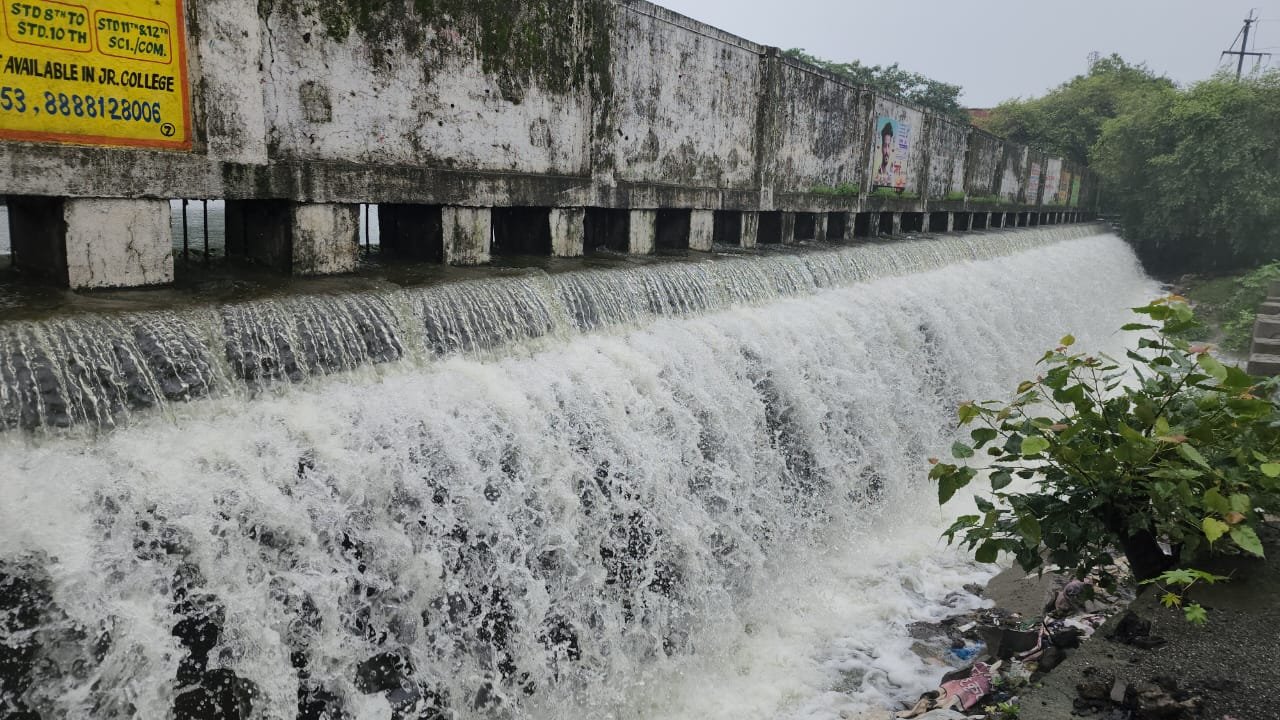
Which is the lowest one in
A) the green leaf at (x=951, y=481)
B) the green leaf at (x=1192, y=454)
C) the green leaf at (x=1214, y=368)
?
the green leaf at (x=951, y=481)

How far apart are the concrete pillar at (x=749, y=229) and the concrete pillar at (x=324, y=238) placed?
18.5 ft

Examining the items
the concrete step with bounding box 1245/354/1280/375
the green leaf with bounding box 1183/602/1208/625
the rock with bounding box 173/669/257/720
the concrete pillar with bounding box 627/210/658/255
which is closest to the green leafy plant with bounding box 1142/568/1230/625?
the green leaf with bounding box 1183/602/1208/625

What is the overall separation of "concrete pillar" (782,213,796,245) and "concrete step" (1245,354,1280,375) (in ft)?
17.6

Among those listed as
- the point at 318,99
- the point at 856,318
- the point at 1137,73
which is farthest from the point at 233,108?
the point at 1137,73

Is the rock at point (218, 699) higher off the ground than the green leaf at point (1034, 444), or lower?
lower

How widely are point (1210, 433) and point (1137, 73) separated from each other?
4891cm

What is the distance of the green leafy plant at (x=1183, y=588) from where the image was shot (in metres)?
3.15

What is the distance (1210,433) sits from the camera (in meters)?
3.06

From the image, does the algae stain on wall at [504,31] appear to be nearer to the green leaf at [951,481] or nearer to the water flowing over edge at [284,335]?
the water flowing over edge at [284,335]

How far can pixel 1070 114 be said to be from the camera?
3622 centimetres

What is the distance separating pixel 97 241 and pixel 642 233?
496 centimetres

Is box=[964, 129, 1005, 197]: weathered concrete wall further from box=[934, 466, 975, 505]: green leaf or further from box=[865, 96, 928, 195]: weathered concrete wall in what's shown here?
box=[934, 466, 975, 505]: green leaf

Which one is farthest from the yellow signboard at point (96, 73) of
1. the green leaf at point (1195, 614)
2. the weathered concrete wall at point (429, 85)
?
the green leaf at point (1195, 614)

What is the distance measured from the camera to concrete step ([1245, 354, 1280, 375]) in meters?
8.74
